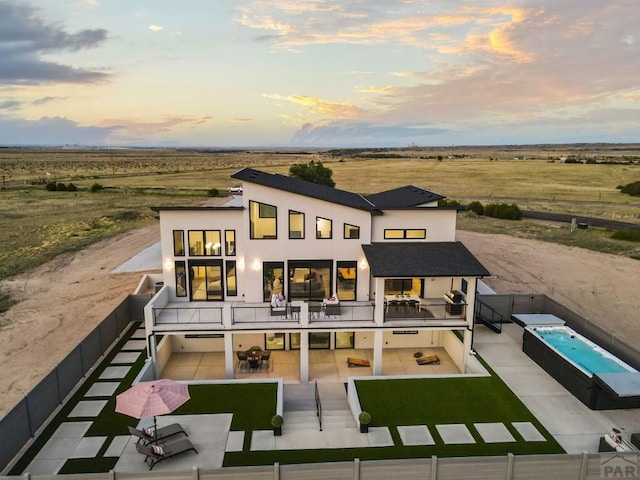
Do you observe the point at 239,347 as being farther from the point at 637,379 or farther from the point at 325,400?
the point at 637,379

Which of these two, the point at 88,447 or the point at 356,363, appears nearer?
the point at 88,447

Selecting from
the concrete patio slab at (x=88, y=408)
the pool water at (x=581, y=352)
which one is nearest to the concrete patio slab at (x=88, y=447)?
the concrete patio slab at (x=88, y=408)

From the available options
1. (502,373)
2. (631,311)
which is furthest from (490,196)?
(502,373)

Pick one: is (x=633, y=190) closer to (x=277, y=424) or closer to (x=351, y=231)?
(x=351, y=231)

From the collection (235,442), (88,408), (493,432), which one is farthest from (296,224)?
(493,432)

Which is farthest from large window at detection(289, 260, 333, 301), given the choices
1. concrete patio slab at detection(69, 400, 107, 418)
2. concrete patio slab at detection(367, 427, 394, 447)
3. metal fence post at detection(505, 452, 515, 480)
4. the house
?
metal fence post at detection(505, 452, 515, 480)

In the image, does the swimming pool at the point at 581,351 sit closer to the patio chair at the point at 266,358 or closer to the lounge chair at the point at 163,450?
the patio chair at the point at 266,358
